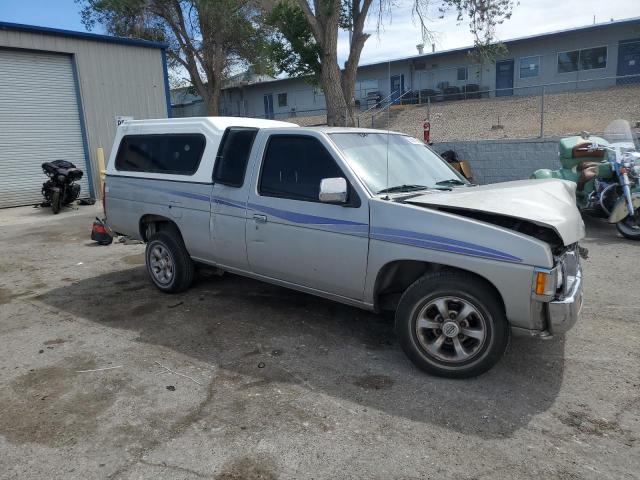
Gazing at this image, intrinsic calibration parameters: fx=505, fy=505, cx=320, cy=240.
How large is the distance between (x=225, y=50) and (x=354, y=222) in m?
28.7

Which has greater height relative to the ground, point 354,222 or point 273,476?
point 354,222

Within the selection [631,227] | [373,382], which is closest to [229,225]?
[373,382]

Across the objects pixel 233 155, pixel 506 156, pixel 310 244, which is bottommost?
pixel 310 244

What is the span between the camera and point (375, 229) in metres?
3.94

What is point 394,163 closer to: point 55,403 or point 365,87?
point 55,403

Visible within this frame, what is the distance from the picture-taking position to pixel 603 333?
4562mm

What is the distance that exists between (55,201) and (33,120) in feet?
11.4

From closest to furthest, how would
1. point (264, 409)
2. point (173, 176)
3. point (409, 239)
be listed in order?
point (264, 409) → point (409, 239) → point (173, 176)

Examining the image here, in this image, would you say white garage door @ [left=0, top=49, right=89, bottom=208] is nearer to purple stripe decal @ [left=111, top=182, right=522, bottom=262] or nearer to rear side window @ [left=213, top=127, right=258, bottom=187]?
rear side window @ [left=213, top=127, right=258, bottom=187]

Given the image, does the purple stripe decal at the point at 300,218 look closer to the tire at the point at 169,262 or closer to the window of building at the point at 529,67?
the tire at the point at 169,262

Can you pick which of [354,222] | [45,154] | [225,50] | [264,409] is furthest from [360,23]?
[225,50]

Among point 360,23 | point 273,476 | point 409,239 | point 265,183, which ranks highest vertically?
point 360,23

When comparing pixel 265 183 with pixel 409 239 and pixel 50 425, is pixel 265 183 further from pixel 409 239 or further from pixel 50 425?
pixel 50 425

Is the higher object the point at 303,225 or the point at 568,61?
the point at 568,61
